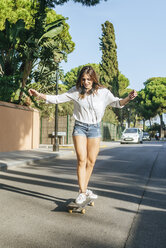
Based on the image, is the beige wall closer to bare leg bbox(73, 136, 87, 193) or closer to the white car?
bare leg bbox(73, 136, 87, 193)

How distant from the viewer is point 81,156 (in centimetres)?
439

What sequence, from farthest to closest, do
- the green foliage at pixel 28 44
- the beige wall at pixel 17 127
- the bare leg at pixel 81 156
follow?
the green foliage at pixel 28 44
the beige wall at pixel 17 127
the bare leg at pixel 81 156

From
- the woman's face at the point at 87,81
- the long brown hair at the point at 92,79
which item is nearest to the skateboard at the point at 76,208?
the long brown hair at the point at 92,79

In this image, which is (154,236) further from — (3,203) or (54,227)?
(3,203)

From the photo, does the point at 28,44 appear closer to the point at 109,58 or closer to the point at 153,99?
the point at 109,58

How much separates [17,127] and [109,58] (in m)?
35.3

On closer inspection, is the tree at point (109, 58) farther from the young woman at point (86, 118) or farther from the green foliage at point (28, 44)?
the young woman at point (86, 118)

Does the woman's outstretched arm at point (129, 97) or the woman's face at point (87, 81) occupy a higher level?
the woman's face at point (87, 81)

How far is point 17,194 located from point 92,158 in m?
1.74

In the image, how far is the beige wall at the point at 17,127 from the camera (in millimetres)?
14688

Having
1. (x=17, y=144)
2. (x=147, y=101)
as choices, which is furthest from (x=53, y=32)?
(x=147, y=101)

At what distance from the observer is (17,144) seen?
16250 mm

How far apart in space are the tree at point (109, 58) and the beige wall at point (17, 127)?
98.0ft

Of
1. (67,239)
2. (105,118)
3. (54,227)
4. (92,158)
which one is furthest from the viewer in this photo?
(105,118)
